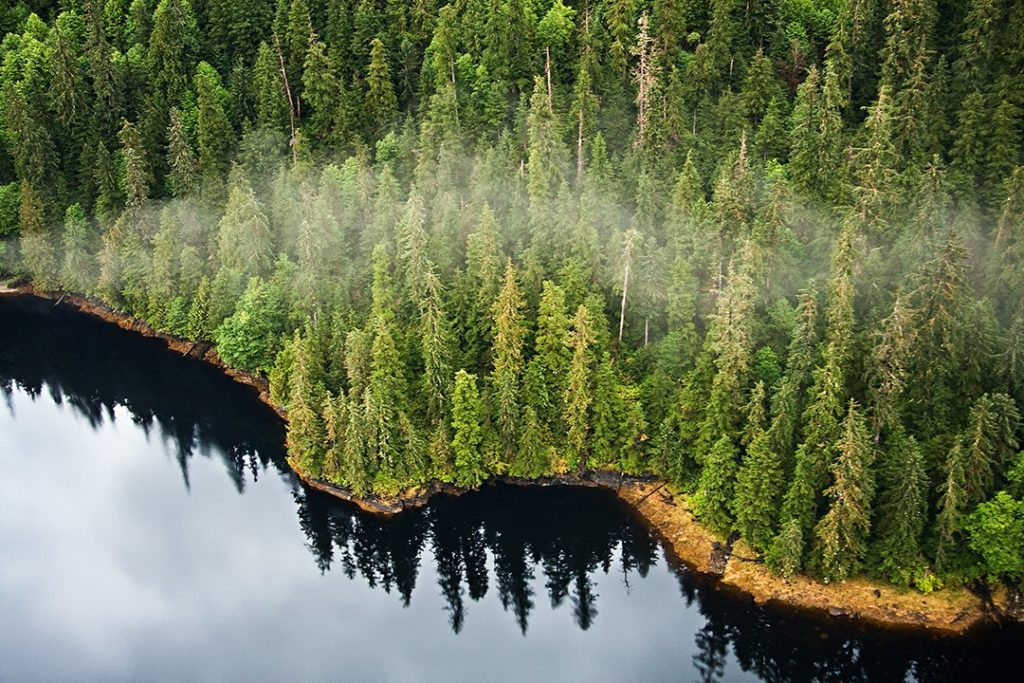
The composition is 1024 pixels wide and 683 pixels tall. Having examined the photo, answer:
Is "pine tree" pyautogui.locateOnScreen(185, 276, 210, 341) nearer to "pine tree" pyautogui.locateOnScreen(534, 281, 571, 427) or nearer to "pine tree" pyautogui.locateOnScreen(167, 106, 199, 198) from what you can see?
"pine tree" pyautogui.locateOnScreen(167, 106, 199, 198)

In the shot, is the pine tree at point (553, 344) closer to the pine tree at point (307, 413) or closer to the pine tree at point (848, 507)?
the pine tree at point (307, 413)

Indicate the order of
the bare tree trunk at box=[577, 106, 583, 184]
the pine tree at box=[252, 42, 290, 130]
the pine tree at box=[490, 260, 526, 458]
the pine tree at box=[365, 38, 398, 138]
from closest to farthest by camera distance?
1. the pine tree at box=[490, 260, 526, 458]
2. the bare tree trunk at box=[577, 106, 583, 184]
3. the pine tree at box=[365, 38, 398, 138]
4. the pine tree at box=[252, 42, 290, 130]

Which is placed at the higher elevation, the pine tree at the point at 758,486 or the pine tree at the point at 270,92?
the pine tree at the point at 270,92

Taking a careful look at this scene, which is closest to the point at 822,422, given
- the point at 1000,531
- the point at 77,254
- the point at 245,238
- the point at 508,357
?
the point at 1000,531

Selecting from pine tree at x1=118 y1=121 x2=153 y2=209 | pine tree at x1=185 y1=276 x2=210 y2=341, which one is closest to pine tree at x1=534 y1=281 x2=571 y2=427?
pine tree at x1=185 y1=276 x2=210 y2=341

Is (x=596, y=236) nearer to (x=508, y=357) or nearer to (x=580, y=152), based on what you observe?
(x=508, y=357)

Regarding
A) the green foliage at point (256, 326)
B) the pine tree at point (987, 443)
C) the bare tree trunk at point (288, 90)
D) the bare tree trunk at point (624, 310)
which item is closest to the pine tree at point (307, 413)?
the green foliage at point (256, 326)

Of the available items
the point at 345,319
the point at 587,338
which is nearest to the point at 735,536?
the point at 587,338
